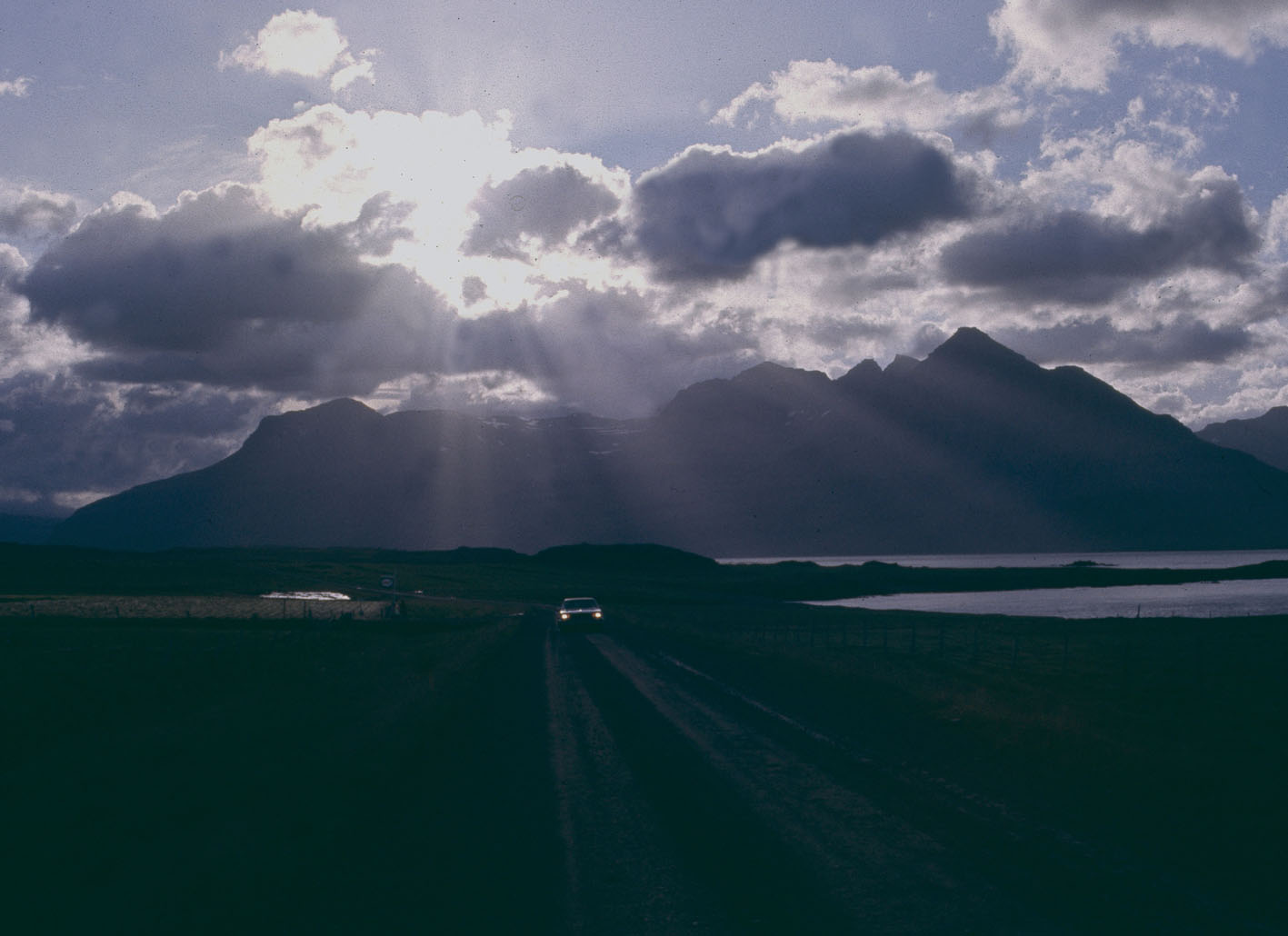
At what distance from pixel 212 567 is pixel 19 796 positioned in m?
156

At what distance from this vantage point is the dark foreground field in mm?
7941

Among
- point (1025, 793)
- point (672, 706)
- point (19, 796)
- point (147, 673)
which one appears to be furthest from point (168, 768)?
point (147, 673)

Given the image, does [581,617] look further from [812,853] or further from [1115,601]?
[1115,601]

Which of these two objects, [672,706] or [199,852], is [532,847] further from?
[672,706]

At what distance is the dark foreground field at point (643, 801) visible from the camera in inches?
313

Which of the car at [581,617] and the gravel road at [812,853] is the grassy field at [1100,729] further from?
the car at [581,617]

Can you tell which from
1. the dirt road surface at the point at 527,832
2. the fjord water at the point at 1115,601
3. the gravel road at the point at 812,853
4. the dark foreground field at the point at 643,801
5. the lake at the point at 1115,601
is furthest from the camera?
the fjord water at the point at 1115,601

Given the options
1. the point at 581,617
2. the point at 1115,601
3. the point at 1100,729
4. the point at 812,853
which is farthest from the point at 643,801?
the point at 1115,601

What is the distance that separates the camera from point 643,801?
11.6 meters

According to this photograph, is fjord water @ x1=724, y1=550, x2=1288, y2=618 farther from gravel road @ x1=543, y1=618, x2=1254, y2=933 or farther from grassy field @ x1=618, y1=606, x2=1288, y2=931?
gravel road @ x1=543, y1=618, x2=1254, y2=933

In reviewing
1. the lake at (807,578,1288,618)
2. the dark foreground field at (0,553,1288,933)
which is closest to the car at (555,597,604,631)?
the dark foreground field at (0,553,1288,933)

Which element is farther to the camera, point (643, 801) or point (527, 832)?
point (643, 801)

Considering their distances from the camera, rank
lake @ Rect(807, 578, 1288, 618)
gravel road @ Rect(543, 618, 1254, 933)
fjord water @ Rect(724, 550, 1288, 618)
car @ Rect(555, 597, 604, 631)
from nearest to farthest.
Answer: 1. gravel road @ Rect(543, 618, 1254, 933)
2. car @ Rect(555, 597, 604, 631)
3. lake @ Rect(807, 578, 1288, 618)
4. fjord water @ Rect(724, 550, 1288, 618)

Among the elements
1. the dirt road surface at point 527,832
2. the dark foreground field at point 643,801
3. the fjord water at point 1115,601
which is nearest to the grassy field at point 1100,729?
the dark foreground field at point 643,801
